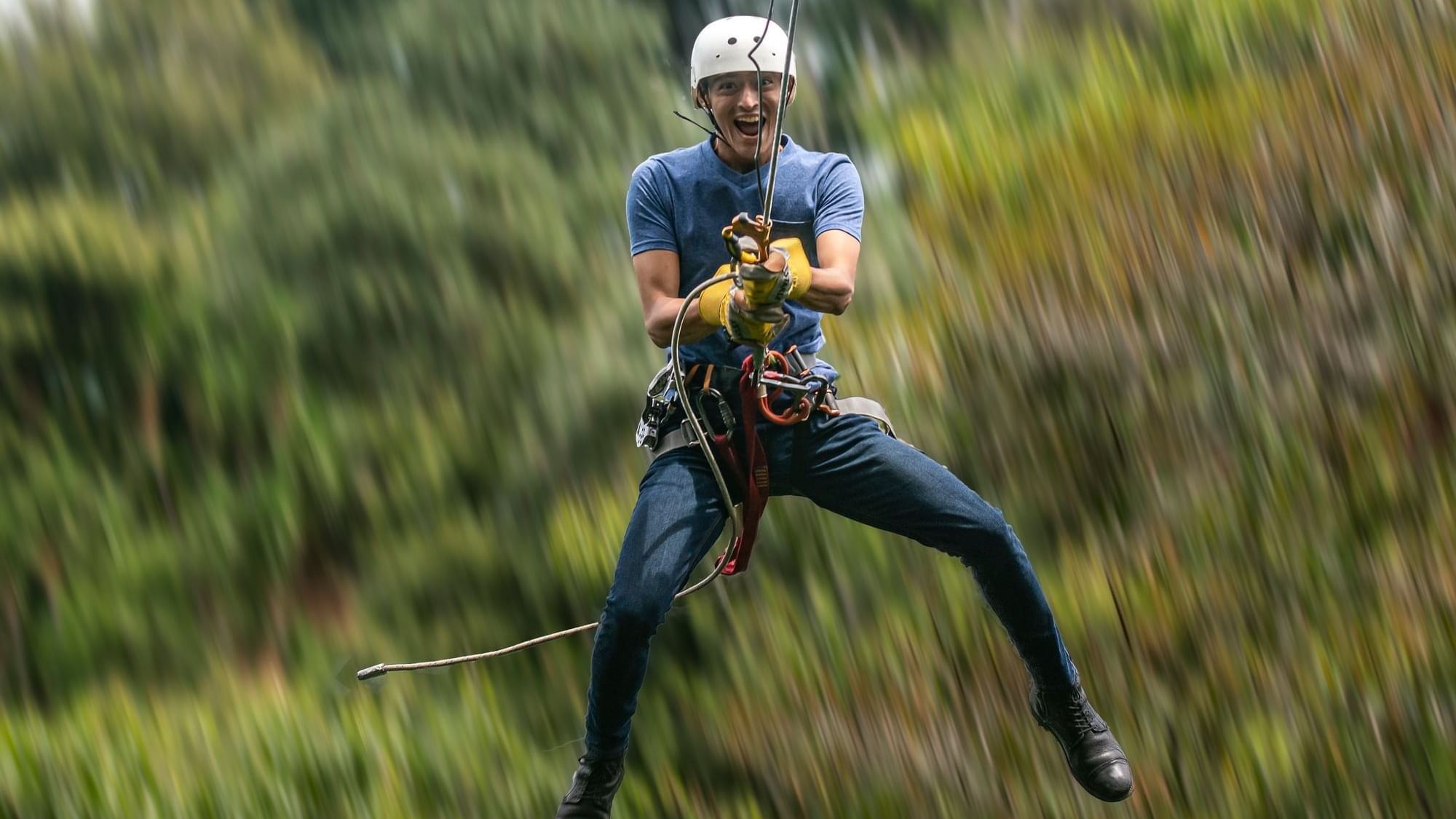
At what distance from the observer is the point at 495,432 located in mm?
8148

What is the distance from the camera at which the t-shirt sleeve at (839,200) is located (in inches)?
144

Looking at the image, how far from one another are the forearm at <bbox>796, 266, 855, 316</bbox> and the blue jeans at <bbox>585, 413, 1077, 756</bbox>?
0.94 ft

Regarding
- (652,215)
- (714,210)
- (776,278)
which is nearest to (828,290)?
(776,278)

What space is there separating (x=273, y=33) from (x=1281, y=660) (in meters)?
7.61

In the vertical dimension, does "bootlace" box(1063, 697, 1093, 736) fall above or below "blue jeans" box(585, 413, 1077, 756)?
below

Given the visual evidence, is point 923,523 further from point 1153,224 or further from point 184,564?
point 184,564

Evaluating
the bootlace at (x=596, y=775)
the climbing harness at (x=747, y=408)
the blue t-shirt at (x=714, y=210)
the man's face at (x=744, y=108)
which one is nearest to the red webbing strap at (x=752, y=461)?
the climbing harness at (x=747, y=408)

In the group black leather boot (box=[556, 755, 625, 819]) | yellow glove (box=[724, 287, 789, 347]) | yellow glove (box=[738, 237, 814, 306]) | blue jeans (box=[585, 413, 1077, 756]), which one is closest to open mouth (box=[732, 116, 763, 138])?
yellow glove (box=[738, 237, 814, 306])

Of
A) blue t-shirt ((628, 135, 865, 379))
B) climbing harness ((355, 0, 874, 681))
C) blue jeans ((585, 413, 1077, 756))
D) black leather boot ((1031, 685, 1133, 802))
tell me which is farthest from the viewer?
black leather boot ((1031, 685, 1133, 802))

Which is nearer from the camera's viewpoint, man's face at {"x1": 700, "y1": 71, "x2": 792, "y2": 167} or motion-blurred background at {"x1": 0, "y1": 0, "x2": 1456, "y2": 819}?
man's face at {"x1": 700, "y1": 71, "x2": 792, "y2": 167}

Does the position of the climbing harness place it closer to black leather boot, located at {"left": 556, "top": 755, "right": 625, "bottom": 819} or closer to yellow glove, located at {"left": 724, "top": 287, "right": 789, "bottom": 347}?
yellow glove, located at {"left": 724, "top": 287, "right": 789, "bottom": 347}

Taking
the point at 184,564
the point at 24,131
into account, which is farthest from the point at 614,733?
the point at 24,131

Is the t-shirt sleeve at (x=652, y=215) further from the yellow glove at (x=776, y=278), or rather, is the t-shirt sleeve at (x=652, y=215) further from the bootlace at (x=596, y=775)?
the bootlace at (x=596, y=775)

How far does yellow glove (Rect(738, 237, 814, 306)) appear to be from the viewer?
10.7 feet
